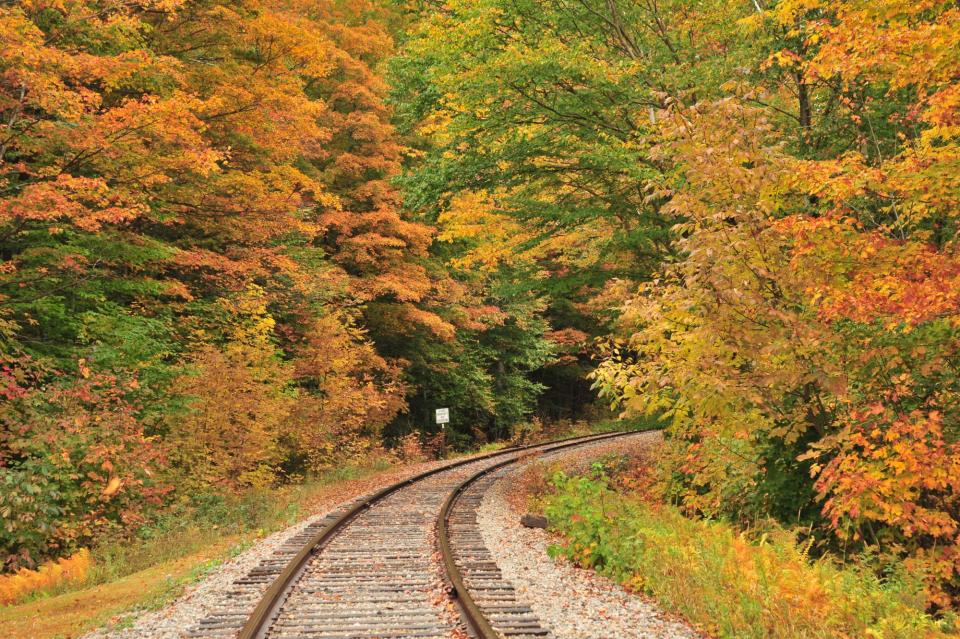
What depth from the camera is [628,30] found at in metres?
14.5

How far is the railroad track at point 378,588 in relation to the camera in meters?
6.14

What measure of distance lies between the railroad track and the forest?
3.02m

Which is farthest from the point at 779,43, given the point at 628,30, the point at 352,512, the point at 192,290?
the point at 192,290

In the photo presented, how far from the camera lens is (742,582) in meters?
6.59

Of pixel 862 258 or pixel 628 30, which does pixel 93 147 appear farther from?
pixel 862 258

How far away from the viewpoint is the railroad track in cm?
614

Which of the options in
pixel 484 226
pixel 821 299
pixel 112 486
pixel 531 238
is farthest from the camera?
pixel 484 226

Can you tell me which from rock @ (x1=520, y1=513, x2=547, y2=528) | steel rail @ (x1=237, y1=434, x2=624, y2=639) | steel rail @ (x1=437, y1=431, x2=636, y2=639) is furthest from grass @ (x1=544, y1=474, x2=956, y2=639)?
steel rail @ (x1=237, y1=434, x2=624, y2=639)

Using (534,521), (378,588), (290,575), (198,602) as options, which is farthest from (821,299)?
(198,602)

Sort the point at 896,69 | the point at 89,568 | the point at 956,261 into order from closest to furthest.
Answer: the point at 956,261 < the point at 896,69 < the point at 89,568

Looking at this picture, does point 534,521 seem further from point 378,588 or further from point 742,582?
point 742,582

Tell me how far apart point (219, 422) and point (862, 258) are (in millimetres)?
12797

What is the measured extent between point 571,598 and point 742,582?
184 cm

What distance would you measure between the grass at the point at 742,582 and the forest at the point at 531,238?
0.72 meters
